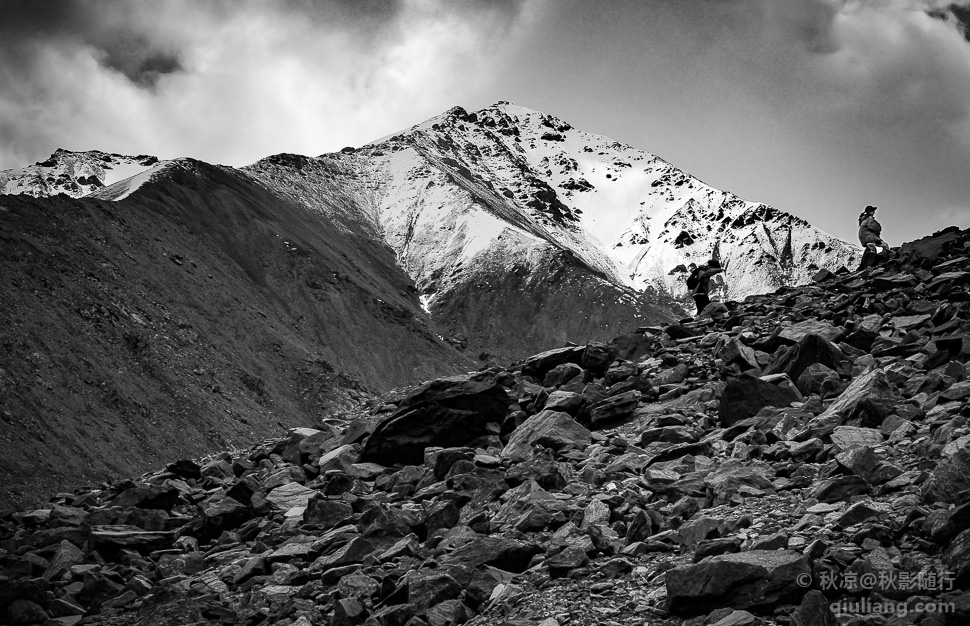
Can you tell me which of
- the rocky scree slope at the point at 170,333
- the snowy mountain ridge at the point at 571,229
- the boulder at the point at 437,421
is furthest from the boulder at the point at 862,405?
the snowy mountain ridge at the point at 571,229

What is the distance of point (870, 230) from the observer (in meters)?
19.4

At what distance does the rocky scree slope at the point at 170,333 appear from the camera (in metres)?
30.4

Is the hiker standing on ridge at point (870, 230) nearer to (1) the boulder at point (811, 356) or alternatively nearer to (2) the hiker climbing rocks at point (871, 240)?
(2) the hiker climbing rocks at point (871, 240)

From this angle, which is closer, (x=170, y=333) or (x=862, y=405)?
(x=862, y=405)

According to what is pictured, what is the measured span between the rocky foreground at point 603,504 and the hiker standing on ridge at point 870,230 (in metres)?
3.34

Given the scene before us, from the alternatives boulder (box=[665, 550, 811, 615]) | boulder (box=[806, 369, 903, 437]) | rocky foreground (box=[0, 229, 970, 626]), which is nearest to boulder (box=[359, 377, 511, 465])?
rocky foreground (box=[0, 229, 970, 626])

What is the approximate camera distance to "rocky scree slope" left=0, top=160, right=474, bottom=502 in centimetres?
3044

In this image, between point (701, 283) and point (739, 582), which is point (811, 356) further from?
point (701, 283)

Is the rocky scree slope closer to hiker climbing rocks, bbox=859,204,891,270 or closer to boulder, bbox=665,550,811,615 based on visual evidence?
boulder, bbox=665,550,811,615

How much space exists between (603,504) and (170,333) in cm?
→ 4479

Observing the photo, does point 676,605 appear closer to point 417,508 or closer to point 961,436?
point 961,436

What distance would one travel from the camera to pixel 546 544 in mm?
7953

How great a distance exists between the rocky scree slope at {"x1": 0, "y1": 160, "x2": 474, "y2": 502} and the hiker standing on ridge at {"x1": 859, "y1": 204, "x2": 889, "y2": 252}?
26.8 metres

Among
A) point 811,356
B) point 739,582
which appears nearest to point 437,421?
point 811,356
